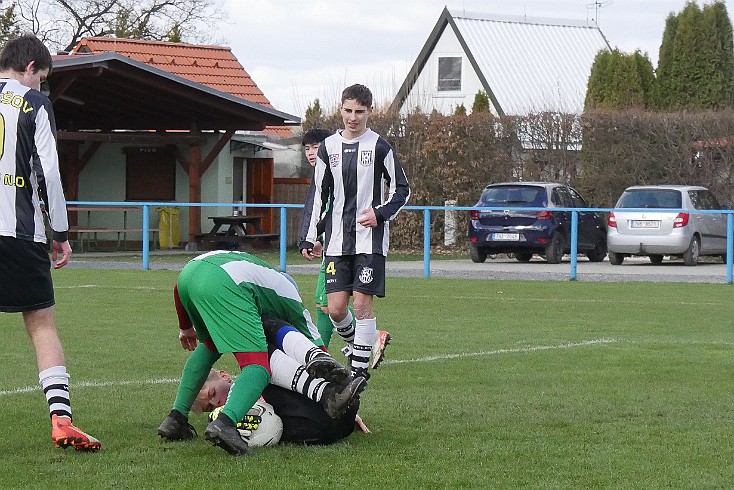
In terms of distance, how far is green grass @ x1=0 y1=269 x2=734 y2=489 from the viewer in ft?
19.3

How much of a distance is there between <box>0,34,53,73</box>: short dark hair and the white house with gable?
45006 millimetres

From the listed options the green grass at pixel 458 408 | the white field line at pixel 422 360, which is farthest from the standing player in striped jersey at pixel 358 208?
the white field line at pixel 422 360

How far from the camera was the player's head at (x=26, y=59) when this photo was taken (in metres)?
6.54

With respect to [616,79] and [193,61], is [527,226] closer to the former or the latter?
[193,61]

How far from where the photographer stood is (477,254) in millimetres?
26000

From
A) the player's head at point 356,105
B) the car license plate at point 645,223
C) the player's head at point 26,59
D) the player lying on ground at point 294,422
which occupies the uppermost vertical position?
the player's head at point 26,59

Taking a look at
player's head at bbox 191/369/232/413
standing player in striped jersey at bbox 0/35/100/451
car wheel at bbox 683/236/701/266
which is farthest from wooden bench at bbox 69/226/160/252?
standing player in striped jersey at bbox 0/35/100/451

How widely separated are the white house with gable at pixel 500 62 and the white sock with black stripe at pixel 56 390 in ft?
148

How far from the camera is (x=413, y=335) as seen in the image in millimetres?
12305

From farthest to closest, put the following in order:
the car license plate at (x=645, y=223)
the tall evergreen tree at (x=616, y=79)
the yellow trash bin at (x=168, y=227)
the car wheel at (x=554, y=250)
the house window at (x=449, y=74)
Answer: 1. the house window at (x=449, y=74)
2. the tall evergreen tree at (x=616, y=79)
3. the yellow trash bin at (x=168, y=227)
4. the car wheel at (x=554, y=250)
5. the car license plate at (x=645, y=223)

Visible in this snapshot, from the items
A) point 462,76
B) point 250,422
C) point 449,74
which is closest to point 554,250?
point 250,422

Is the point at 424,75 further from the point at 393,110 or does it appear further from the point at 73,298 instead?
the point at 73,298

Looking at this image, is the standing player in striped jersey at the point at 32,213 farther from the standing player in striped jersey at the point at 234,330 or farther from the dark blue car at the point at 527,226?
the dark blue car at the point at 527,226

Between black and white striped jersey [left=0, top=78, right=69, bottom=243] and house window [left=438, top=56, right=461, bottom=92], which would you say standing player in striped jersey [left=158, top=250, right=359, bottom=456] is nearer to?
black and white striped jersey [left=0, top=78, right=69, bottom=243]
